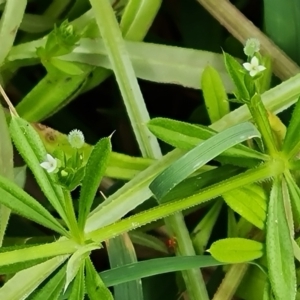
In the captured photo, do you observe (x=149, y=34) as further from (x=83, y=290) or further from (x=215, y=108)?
(x=83, y=290)

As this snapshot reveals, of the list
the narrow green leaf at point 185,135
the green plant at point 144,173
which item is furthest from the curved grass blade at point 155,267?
the narrow green leaf at point 185,135

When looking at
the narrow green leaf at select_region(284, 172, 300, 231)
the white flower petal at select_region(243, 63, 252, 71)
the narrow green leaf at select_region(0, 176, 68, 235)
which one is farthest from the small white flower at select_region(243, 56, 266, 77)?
the narrow green leaf at select_region(0, 176, 68, 235)

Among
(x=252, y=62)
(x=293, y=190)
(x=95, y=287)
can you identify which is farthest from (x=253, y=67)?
(x=95, y=287)

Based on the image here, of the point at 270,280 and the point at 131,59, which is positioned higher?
the point at 131,59

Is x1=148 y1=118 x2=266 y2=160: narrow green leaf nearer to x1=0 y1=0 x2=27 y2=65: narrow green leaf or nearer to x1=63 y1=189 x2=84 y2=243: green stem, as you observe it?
x1=63 y1=189 x2=84 y2=243: green stem

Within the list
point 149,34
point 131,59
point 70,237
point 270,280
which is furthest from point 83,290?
point 149,34

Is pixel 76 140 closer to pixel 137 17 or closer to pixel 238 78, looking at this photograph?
pixel 238 78

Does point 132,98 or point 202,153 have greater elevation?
point 132,98
